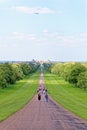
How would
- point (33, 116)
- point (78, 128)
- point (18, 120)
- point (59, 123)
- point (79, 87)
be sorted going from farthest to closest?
1. point (79, 87)
2. point (33, 116)
3. point (18, 120)
4. point (59, 123)
5. point (78, 128)

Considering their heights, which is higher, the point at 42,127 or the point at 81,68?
the point at 81,68

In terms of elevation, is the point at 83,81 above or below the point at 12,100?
above

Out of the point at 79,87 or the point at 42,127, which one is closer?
the point at 42,127

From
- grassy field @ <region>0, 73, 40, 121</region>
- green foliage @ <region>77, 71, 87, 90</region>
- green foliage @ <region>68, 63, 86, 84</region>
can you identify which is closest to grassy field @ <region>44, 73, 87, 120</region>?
grassy field @ <region>0, 73, 40, 121</region>

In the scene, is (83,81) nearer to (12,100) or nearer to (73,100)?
(73,100)

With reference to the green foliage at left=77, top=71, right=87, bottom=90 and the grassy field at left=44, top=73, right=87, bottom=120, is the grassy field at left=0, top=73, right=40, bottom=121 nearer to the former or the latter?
the grassy field at left=44, top=73, right=87, bottom=120

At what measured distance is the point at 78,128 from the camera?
38906 mm

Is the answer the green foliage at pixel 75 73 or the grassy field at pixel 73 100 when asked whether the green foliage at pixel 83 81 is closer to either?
the grassy field at pixel 73 100

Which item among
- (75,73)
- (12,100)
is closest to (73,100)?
(12,100)

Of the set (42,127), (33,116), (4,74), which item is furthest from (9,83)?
(42,127)

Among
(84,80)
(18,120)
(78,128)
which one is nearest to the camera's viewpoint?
(78,128)

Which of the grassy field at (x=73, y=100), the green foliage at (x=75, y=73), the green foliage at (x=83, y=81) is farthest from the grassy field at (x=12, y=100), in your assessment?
the green foliage at (x=75, y=73)

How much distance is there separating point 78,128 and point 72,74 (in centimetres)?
11111

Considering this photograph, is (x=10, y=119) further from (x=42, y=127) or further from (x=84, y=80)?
(x=84, y=80)
